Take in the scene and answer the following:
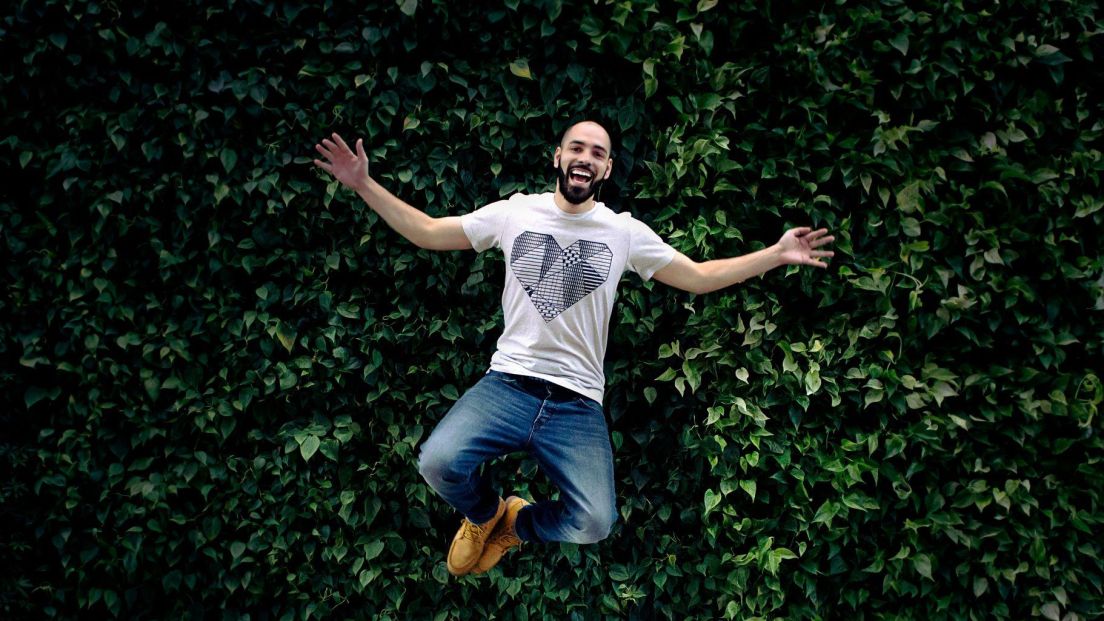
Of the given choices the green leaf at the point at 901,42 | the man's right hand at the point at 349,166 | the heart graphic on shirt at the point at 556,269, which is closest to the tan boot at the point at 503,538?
the heart graphic on shirt at the point at 556,269

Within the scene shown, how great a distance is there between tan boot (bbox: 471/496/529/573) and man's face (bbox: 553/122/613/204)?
4.03 feet

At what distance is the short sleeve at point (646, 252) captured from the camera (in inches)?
128

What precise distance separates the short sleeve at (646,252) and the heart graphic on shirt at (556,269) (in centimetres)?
11

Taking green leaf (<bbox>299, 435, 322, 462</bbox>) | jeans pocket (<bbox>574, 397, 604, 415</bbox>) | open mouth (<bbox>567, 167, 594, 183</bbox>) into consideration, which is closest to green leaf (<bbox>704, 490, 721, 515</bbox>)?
jeans pocket (<bbox>574, 397, 604, 415</bbox>)

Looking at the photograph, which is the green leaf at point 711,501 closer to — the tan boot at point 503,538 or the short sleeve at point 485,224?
the tan boot at point 503,538

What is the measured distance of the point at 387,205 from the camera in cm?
309

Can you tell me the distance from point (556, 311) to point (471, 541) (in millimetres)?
996

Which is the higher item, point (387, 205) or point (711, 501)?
point (387, 205)

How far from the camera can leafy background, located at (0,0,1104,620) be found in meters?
3.62

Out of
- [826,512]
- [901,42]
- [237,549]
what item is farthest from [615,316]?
[237,549]

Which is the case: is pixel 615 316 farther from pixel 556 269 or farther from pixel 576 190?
pixel 576 190

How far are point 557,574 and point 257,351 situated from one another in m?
1.66

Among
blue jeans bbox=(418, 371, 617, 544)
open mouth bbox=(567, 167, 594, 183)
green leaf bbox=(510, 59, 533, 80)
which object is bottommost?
blue jeans bbox=(418, 371, 617, 544)

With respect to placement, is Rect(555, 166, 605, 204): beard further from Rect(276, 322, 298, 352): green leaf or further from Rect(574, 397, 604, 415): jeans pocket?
Rect(276, 322, 298, 352): green leaf
